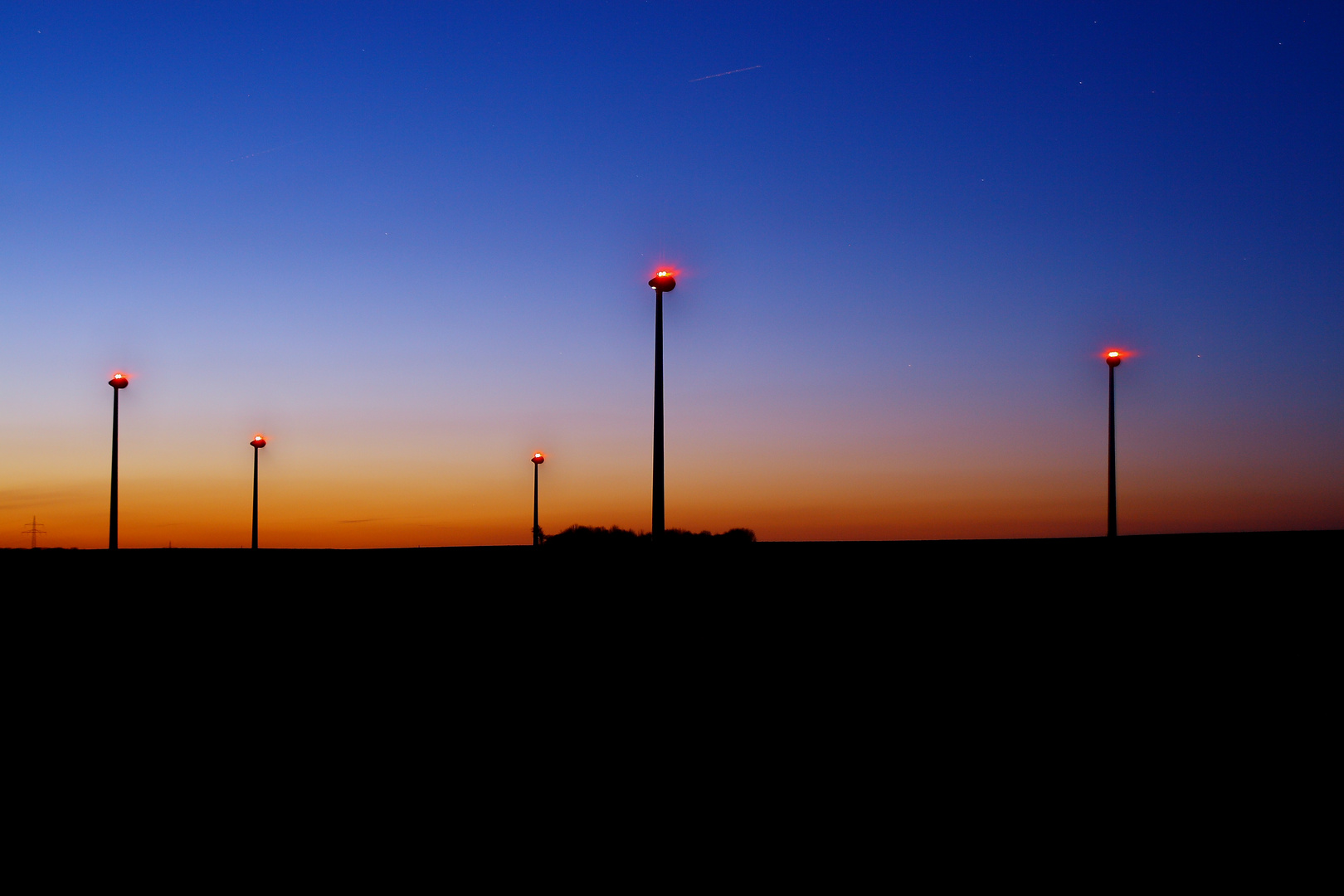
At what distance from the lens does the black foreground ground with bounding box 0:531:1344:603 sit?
1585 centimetres

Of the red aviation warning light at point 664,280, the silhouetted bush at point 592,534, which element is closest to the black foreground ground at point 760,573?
the red aviation warning light at point 664,280

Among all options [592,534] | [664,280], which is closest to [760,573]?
[664,280]

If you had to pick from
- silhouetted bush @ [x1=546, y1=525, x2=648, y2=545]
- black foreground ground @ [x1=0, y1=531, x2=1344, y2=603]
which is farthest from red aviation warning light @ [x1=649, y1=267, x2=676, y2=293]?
silhouetted bush @ [x1=546, y1=525, x2=648, y2=545]

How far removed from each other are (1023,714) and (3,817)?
23.0 feet

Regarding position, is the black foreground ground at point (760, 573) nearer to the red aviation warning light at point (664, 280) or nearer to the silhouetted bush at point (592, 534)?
the red aviation warning light at point (664, 280)

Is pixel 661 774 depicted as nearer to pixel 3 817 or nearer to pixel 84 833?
pixel 84 833

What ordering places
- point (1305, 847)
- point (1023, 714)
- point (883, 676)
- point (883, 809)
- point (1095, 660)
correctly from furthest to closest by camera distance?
point (1095, 660) → point (883, 676) → point (1023, 714) → point (883, 809) → point (1305, 847)

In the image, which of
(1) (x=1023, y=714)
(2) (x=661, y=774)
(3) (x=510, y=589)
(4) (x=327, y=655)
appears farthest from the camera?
(3) (x=510, y=589)

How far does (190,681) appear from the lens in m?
9.22

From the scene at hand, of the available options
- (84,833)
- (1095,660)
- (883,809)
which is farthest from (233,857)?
(1095,660)

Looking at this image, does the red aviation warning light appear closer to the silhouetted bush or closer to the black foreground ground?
the black foreground ground

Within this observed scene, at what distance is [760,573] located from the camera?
1914cm

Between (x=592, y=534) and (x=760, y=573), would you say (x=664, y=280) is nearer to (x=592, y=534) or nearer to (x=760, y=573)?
(x=760, y=573)

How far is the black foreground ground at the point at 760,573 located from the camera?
52.0ft
